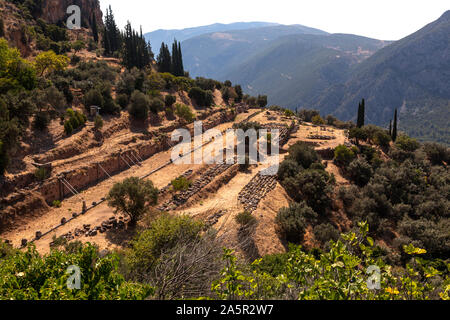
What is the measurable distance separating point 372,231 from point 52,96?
33780mm

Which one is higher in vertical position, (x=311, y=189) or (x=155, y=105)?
(x=155, y=105)

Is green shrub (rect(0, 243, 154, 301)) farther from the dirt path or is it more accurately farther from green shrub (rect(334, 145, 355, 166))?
green shrub (rect(334, 145, 355, 166))

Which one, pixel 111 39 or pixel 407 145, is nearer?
pixel 407 145

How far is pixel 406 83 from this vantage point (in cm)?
17762

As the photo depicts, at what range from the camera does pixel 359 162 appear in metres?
32.2

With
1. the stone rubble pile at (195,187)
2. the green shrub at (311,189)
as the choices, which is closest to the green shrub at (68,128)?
the stone rubble pile at (195,187)

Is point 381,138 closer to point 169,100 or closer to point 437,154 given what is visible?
point 437,154

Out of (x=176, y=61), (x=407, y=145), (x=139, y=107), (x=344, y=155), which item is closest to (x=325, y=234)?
(x=344, y=155)

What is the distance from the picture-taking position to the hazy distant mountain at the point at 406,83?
161 meters

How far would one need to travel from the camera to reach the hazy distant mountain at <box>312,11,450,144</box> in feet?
527

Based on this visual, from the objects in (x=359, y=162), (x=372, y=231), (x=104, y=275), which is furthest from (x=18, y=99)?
(x=359, y=162)

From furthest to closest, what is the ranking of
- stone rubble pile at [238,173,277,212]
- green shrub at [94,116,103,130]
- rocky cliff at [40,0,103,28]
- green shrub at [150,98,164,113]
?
rocky cliff at [40,0,103,28], green shrub at [150,98,164,113], green shrub at [94,116,103,130], stone rubble pile at [238,173,277,212]

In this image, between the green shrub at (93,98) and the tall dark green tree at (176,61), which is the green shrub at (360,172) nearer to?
the green shrub at (93,98)

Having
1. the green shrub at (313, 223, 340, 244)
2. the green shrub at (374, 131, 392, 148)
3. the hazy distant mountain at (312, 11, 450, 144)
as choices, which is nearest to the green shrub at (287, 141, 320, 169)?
the green shrub at (313, 223, 340, 244)
